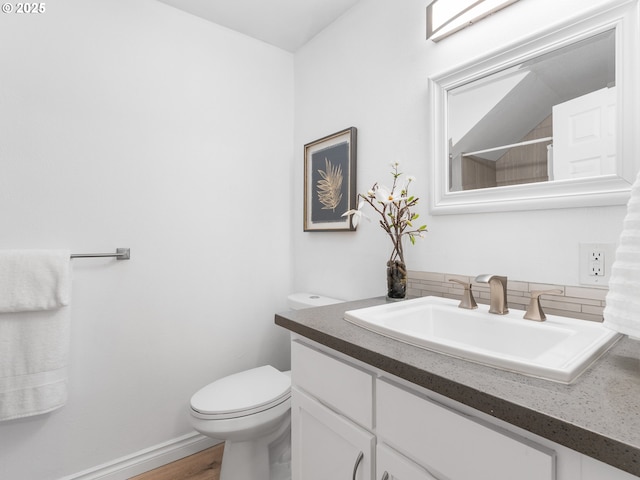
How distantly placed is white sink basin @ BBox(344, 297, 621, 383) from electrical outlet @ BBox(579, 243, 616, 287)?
0.48ft

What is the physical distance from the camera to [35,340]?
4.17ft

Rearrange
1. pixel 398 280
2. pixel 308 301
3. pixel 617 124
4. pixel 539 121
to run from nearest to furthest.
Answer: pixel 617 124 < pixel 539 121 < pixel 398 280 < pixel 308 301

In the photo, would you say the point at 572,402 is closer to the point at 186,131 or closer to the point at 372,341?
the point at 372,341

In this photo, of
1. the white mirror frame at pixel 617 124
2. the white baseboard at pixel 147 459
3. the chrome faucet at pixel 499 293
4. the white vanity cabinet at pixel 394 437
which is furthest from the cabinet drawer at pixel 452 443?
the white baseboard at pixel 147 459

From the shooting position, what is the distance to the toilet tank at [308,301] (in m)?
1.71

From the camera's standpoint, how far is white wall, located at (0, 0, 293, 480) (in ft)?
4.48

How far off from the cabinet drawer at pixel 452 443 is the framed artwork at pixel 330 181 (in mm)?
1027

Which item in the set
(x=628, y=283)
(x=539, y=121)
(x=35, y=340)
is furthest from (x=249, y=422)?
(x=539, y=121)

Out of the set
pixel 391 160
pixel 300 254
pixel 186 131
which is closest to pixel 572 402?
pixel 391 160

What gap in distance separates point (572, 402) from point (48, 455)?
1.88m

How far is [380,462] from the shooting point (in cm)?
74

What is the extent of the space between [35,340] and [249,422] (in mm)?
889

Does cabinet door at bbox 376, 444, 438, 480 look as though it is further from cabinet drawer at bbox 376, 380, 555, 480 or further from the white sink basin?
the white sink basin

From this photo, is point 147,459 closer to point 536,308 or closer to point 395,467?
point 395,467
